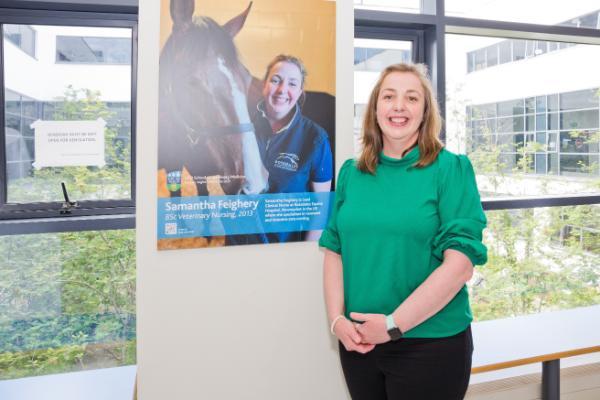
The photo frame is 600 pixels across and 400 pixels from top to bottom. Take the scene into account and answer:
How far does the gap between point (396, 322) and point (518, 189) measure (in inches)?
67.8

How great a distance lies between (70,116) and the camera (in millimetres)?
1899

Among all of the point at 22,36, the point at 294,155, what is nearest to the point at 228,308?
the point at 294,155

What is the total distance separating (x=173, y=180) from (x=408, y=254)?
84 centimetres

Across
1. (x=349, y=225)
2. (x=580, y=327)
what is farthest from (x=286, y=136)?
(x=580, y=327)

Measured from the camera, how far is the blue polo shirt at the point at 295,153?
1665 millimetres

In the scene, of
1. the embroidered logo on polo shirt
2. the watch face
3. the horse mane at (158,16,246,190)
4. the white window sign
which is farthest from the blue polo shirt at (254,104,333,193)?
the white window sign

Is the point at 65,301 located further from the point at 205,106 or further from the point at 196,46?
the point at 196,46

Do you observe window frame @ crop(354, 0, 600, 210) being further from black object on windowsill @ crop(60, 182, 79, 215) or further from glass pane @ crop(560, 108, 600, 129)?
black object on windowsill @ crop(60, 182, 79, 215)

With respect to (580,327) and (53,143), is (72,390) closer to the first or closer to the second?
(53,143)

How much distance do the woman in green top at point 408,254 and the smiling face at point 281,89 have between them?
0.36m

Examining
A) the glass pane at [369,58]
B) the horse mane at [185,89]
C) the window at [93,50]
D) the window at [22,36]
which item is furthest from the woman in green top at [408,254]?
the window at [22,36]

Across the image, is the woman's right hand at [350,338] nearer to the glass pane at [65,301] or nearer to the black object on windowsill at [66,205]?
the glass pane at [65,301]

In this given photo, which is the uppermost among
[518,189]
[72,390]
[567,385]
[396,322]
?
[518,189]

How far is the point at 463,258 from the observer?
50.4 inches
